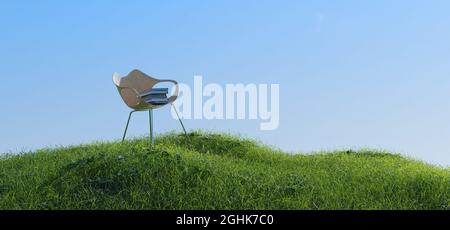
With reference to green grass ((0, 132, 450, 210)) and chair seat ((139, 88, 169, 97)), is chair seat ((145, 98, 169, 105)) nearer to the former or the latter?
chair seat ((139, 88, 169, 97))

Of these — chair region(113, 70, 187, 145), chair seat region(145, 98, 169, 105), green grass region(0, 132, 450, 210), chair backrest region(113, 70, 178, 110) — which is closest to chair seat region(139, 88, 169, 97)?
chair region(113, 70, 187, 145)

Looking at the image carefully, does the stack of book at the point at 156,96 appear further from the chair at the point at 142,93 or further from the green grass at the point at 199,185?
the green grass at the point at 199,185

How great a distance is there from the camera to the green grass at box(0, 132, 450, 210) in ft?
24.9

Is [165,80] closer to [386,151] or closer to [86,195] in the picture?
[86,195]

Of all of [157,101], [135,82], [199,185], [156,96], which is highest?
[135,82]

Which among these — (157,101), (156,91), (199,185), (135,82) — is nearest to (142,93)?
(156,91)

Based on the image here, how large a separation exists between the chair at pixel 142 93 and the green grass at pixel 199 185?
126 centimetres

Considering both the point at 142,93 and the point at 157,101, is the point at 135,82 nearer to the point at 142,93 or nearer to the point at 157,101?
the point at 142,93

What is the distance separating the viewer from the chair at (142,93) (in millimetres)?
10188

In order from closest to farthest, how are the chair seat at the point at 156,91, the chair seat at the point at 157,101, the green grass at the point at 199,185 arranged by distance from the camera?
1. the green grass at the point at 199,185
2. the chair seat at the point at 157,101
3. the chair seat at the point at 156,91

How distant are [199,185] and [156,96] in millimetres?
2864

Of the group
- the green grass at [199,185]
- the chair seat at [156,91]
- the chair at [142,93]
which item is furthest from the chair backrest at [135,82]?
the green grass at [199,185]

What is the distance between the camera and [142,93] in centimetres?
1052

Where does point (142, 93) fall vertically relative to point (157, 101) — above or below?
above
